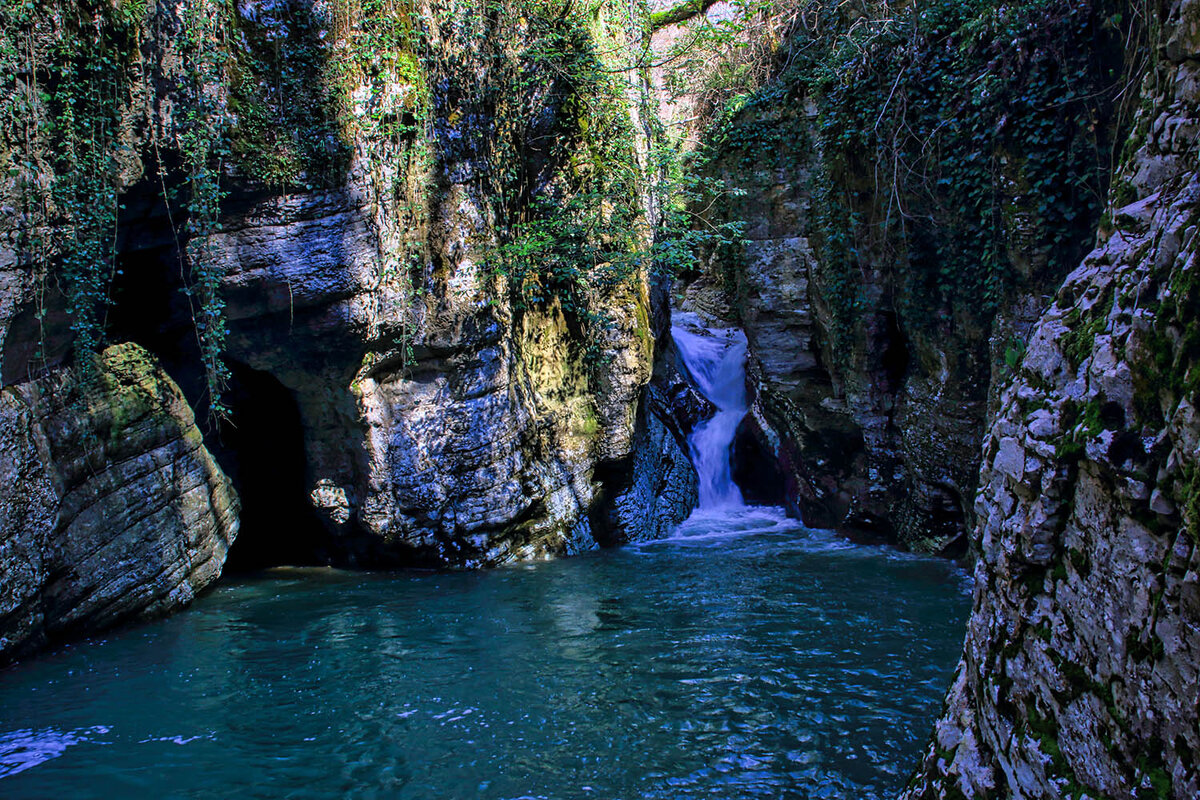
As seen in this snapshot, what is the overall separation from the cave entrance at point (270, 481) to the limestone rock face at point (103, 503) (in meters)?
1.64

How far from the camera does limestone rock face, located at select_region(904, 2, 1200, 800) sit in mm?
1824

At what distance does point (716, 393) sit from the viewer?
562 inches

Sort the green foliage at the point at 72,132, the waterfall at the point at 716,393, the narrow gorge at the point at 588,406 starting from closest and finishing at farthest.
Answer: the narrow gorge at the point at 588,406
the green foliage at the point at 72,132
the waterfall at the point at 716,393

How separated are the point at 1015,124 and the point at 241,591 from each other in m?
9.65

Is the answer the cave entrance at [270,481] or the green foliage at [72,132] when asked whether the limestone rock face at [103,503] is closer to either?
the green foliage at [72,132]

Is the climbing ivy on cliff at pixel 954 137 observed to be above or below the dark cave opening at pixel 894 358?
above

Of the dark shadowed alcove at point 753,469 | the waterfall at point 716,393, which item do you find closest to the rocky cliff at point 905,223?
the dark shadowed alcove at point 753,469

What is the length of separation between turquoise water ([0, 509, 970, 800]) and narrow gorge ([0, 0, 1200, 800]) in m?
0.04

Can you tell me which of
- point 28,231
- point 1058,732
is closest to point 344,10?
point 28,231

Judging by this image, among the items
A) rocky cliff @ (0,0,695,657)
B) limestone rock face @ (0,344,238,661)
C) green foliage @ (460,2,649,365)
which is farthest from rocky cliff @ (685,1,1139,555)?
limestone rock face @ (0,344,238,661)

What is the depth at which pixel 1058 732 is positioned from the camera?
2105mm

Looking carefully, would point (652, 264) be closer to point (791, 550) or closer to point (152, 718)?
point (791, 550)

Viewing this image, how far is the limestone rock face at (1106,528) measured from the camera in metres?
1.82

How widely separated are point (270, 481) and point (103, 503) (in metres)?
3.21
